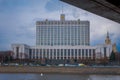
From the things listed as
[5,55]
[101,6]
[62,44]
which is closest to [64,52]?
[62,44]

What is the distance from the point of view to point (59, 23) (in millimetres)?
146375

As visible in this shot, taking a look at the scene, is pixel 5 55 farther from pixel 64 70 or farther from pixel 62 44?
pixel 64 70

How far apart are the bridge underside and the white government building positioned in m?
115

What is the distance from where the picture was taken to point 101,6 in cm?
1027

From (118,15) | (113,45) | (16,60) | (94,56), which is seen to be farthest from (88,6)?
(113,45)

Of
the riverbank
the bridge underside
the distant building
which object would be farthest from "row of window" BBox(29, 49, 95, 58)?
the bridge underside

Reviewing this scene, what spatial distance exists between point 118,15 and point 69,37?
Answer: 131 meters

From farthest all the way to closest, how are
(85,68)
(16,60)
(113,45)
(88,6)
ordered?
(113,45) → (16,60) → (85,68) → (88,6)

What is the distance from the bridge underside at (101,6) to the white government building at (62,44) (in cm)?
11537

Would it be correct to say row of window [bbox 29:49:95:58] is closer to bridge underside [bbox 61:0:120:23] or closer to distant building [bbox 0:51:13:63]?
distant building [bbox 0:51:13:63]

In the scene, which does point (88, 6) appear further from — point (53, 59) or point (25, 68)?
point (53, 59)

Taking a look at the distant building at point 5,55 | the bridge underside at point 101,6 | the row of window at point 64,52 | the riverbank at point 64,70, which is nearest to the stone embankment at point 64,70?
the riverbank at point 64,70

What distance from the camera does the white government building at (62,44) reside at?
128m

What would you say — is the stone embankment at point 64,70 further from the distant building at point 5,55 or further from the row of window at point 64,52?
the row of window at point 64,52
